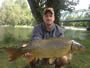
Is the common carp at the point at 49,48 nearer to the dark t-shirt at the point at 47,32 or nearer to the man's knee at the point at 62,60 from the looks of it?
the man's knee at the point at 62,60

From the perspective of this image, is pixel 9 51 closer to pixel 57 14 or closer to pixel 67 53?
pixel 67 53

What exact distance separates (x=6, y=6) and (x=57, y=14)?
23853 millimetres

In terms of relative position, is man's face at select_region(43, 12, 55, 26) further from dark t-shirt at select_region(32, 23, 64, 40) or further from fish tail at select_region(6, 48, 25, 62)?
fish tail at select_region(6, 48, 25, 62)

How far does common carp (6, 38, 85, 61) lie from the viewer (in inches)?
88.4

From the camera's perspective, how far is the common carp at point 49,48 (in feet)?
7.37

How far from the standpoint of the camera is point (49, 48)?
2.30 m

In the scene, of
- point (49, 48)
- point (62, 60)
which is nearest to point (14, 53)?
point (49, 48)

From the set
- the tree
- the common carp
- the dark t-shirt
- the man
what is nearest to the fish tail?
the common carp

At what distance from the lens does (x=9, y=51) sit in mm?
2154

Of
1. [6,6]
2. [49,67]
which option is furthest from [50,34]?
[6,6]

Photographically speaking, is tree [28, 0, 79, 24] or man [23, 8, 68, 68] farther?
tree [28, 0, 79, 24]

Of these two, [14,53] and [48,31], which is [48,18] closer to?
[48,31]

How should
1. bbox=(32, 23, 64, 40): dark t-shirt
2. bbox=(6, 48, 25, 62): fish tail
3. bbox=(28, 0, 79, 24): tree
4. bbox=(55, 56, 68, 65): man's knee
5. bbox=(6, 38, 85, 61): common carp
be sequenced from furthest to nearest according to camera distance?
1. bbox=(28, 0, 79, 24): tree
2. bbox=(32, 23, 64, 40): dark t-shirt
3. bbox=(55, 56, 68, 65): man's knee
4. bbox=(6, 38, 85, 61): common carp
5. bbox=(6, 48, 25, 62): fish tail

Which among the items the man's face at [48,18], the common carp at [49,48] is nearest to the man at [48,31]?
the man's face at [48,18]
